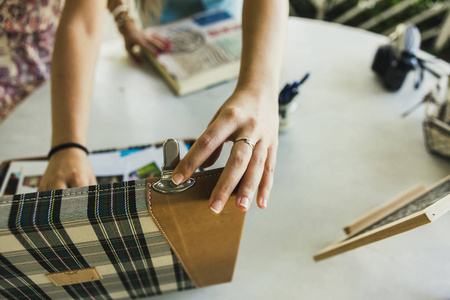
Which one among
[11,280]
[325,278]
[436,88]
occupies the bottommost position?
[325,278]

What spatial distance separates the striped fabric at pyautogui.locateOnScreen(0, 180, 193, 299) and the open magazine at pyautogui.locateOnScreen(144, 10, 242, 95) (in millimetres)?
620

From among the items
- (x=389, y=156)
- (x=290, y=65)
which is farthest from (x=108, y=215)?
(x=290, y=65)

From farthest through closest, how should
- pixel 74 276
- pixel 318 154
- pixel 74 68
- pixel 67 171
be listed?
pixel 318 154 < pixel 74 68 < pixel 67 171 < pixel 74 276

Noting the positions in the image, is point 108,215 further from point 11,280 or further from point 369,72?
point 369,72

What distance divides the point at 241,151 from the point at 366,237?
26 centimetres

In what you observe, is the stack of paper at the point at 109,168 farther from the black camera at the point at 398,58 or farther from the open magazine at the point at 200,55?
the black camera at the point at 398,58

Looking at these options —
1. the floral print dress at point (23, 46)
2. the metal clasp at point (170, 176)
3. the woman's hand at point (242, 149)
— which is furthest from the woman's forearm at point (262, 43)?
the floral print dress at point (23, 46)

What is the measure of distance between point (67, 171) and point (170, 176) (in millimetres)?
332

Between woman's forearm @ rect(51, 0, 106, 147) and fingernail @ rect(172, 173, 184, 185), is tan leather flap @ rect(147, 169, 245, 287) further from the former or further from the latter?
woman's forearm @ rect(51, 0, 106, 147)

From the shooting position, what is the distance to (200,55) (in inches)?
41.6

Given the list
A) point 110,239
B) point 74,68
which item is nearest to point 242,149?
point 110,239

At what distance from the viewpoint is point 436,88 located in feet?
2.93

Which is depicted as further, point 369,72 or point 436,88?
point 369,72

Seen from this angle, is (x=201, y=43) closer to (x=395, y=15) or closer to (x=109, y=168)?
(x=109, y=168)
